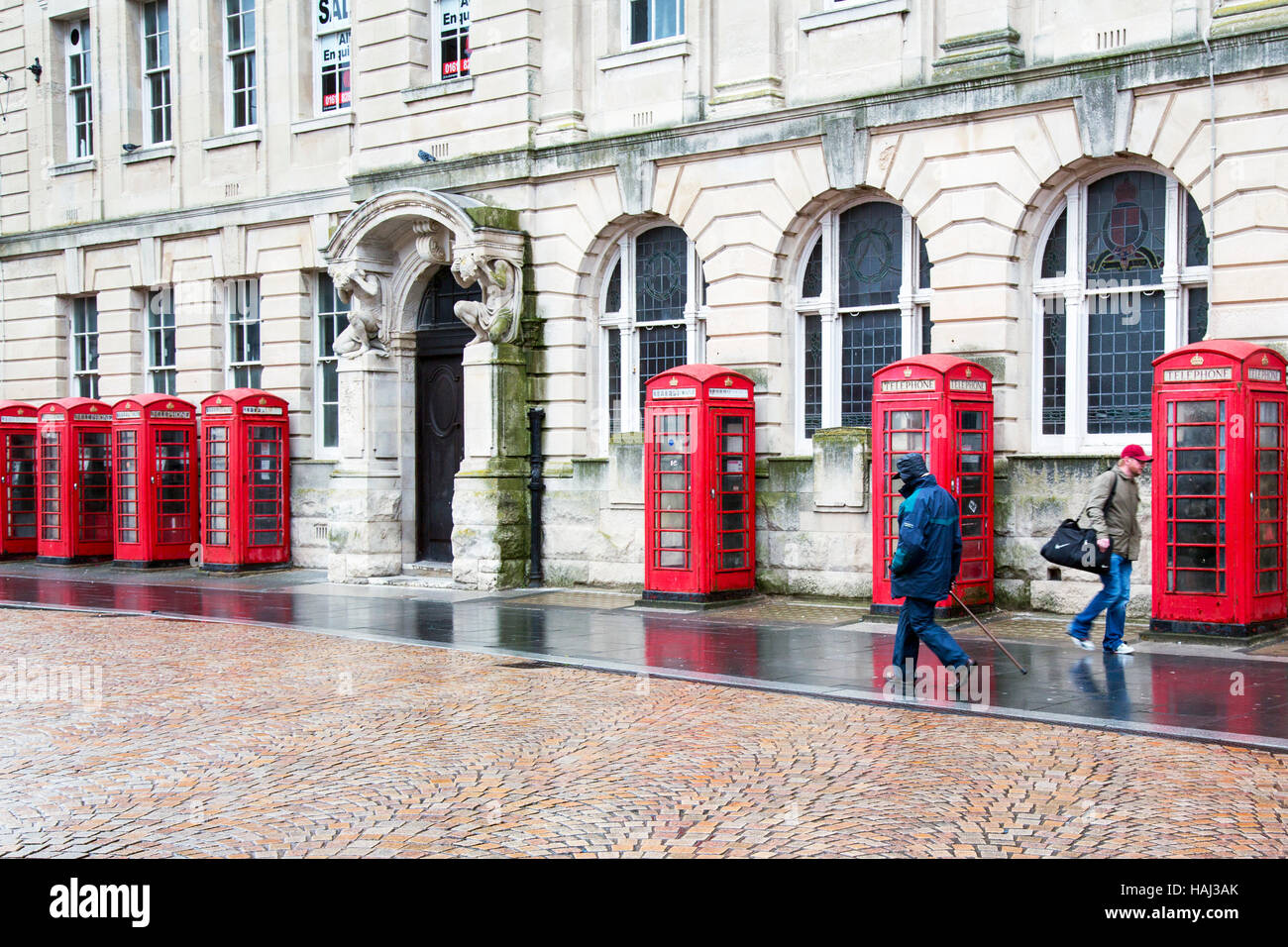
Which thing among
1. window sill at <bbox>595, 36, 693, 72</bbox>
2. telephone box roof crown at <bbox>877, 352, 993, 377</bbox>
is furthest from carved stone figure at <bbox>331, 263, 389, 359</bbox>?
telephone box roof crown at <bbox>877, 352, 993, 377</bbox>

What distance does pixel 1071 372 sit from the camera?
50.7 feet

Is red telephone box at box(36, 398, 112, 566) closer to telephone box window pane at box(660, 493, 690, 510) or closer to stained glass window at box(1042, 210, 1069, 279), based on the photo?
telephone box window pane at box(660, 493, 690, 510)

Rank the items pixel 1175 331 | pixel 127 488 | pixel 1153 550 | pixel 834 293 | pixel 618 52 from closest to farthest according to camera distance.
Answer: pixel 1153 550 < pixel 1175 331 < pixel 834 293 < pixel 618 52 < pixel 127 488

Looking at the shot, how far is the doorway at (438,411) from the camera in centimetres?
2097

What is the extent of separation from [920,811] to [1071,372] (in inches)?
350

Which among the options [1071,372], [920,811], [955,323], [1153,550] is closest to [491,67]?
[955,323]

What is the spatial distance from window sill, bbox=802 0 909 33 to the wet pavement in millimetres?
6622

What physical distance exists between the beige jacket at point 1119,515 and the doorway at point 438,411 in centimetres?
1038

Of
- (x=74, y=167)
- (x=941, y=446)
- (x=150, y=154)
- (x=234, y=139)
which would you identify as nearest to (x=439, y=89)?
(x=234, y=139)

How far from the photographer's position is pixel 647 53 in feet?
61.2

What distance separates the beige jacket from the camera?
1269 cm

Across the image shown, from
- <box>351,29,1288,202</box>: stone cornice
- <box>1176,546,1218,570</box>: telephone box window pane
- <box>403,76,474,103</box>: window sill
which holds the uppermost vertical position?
<box>403,76,474,103</box>: window sill

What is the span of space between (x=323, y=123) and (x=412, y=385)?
446 cm

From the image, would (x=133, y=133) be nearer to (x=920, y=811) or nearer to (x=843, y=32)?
(x=843, y=32)
